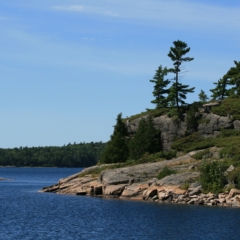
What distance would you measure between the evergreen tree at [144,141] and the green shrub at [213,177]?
21.5 meters

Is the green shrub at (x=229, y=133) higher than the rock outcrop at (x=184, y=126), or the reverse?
the rock outcrop at (x=184, y=126)

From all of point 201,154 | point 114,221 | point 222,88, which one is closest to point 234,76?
point 222,88

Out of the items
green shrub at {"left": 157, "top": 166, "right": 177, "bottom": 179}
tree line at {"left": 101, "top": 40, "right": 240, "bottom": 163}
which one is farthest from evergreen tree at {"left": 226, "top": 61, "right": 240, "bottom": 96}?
green shrub at {"left": 157, "top": 166, "right": 177, "bottom": 179}

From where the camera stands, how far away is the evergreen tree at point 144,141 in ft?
285

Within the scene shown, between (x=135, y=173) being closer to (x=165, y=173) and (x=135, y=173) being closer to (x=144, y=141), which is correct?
(x=165, y=173)

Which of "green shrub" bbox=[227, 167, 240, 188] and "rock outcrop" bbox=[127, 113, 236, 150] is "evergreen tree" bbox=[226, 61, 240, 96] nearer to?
"rock outcrop" bbox=[127, 113, 236, 150]

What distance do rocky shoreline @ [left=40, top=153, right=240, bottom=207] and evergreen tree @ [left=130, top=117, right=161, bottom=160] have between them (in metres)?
8.21

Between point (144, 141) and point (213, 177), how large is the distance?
24.5 meters

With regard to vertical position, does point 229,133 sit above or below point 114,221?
above

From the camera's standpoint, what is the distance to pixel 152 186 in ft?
226

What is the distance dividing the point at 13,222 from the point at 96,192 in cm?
2500

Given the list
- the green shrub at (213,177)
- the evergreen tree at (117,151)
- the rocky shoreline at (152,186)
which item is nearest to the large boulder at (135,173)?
the rocky shoreline at (152,186)

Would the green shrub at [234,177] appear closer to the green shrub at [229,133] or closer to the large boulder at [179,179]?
the large boulder at [179,179]

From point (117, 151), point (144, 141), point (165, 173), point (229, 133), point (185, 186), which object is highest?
point (229, 133)
